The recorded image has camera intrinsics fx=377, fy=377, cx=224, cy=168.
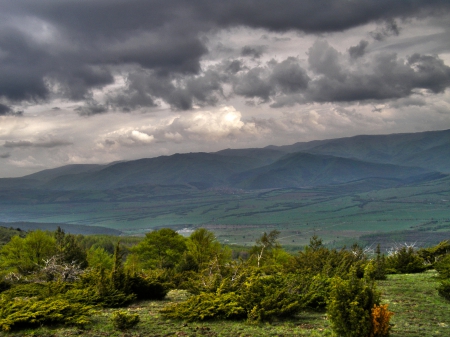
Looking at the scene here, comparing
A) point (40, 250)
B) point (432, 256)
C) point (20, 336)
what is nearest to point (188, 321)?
point (20, 336)

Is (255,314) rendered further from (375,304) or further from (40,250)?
(40,250)

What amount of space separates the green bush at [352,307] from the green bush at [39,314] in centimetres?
726

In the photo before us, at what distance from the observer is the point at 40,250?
45312 millimetres

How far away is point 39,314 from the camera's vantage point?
11.3 metres

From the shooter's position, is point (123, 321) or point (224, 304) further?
point (224, 304)

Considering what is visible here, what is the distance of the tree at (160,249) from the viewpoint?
44375mm

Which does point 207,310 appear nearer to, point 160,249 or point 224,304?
point 224,304

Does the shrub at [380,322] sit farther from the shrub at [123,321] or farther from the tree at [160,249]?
the tree at [160,249]

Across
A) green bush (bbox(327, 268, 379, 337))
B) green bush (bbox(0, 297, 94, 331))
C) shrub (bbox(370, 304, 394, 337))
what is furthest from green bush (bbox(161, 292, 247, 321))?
shrub (bbox(370, 304, 394, 337))

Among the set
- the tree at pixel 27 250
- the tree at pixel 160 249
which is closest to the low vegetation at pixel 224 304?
the tree at pixel 160 249

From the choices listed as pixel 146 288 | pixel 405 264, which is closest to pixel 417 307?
pixel 146 288

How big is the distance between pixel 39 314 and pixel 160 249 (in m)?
34.4

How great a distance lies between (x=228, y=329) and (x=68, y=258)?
28398 mm

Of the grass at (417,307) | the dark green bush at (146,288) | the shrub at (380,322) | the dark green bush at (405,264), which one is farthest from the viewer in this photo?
the dark green bush at (405,264)
